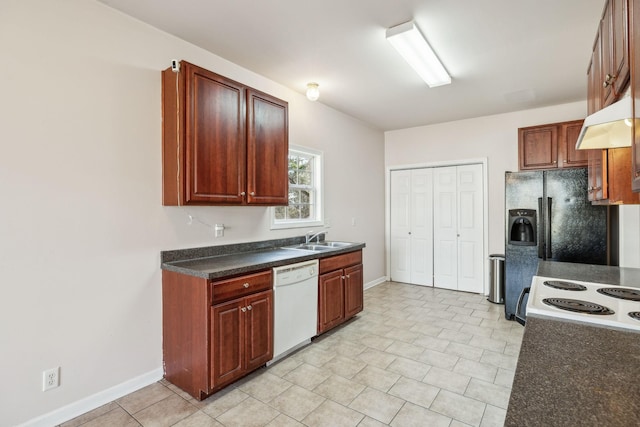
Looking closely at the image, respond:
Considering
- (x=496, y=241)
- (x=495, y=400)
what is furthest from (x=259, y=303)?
(x=496, y=241)

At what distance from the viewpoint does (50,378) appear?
2031 mm

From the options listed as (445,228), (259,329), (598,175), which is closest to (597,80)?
(598,175)

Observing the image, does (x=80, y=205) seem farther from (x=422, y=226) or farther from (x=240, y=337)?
(x=422, y=226)

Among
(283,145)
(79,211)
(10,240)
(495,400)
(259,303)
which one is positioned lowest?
(495,400)

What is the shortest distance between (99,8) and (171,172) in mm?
1194

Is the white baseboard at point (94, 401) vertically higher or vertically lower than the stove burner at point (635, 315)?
lower

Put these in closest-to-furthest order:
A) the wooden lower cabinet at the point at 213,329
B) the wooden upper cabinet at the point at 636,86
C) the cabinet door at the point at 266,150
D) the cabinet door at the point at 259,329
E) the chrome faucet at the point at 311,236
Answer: the wooden upper cabinet at the point at 636,86 < the wooden lower cabinet at the point at 213,329 < the cabinet door at the point at 259,329 < the cabinet door at the point at 266,150 < the chrome faucet at the point at 311,236

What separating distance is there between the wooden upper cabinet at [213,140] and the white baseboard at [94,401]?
53.0 inches

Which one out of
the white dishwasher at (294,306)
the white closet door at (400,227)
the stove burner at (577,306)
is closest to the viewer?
the stove burner at (577,306)

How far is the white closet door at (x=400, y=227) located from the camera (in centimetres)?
568

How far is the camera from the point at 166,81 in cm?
257

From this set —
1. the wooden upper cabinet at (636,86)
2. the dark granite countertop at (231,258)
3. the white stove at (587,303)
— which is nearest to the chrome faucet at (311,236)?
the dark granite countertop at (231,258)

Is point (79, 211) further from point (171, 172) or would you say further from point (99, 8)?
point (99, 8)

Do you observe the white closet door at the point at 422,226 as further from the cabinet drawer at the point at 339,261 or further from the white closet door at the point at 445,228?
the cabinet drawer at the point at 339,261
